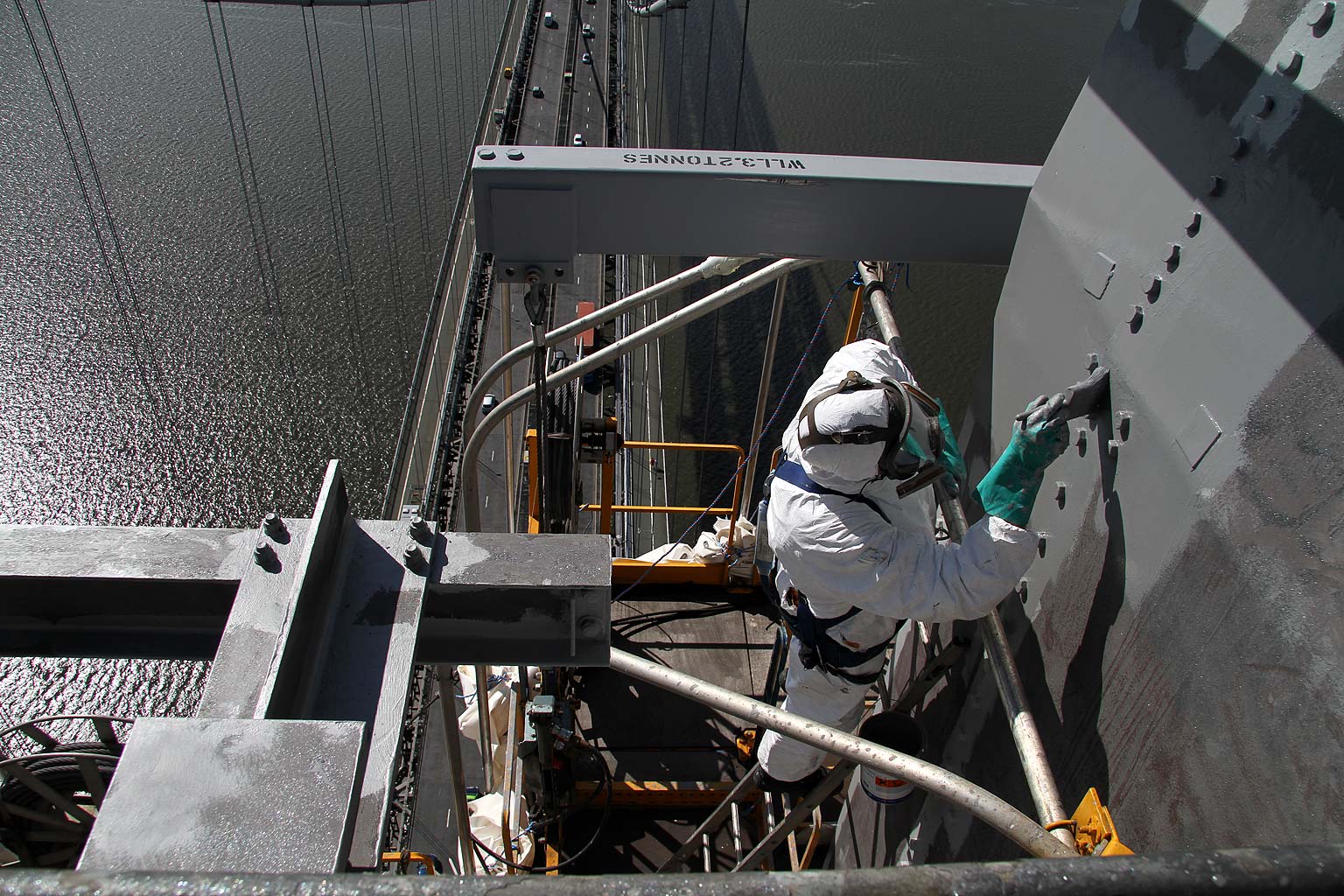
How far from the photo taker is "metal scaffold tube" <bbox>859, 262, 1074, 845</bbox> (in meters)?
2.34

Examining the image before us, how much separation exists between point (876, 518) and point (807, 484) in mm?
287

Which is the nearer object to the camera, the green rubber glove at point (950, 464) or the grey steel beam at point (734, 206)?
the green rubber glove at point (950, 464)

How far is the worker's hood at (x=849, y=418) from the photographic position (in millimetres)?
3000

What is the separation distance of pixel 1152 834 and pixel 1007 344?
71.2 inches

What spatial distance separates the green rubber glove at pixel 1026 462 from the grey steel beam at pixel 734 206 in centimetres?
105

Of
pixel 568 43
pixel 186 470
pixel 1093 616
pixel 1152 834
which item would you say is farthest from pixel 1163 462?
pixel 568 43

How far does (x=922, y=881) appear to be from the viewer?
932 mm

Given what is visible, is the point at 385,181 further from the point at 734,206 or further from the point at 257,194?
the point at 734,206

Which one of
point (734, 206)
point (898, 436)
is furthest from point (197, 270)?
point (898, 436)

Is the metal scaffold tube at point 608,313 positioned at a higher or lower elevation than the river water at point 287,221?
lower

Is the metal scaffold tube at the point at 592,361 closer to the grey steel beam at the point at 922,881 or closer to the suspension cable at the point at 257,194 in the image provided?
the grey steel beam at the point at 922,881

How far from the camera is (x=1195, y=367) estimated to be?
2.43m

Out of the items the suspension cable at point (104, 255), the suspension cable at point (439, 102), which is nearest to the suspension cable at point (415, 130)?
the suspension cable at point (439, 102)

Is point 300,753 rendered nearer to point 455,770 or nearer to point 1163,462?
point 1163,462
